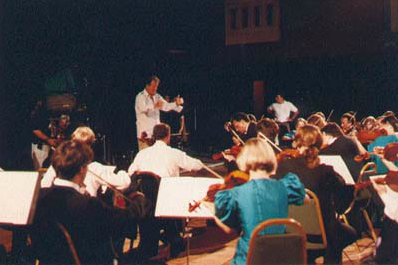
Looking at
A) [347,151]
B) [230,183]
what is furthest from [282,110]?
[230,183]

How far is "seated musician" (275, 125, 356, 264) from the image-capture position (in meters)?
3.15

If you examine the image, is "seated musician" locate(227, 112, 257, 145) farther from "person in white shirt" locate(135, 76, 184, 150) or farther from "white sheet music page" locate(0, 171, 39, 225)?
"white sheet music page" locate(0, 171, 39, 225)

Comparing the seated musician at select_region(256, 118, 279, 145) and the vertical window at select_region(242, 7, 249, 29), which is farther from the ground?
the vertical window at select_region(242, 7, 249, 29)

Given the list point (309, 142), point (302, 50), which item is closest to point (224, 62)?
point (302, 50)

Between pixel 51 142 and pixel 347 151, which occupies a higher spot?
pixel 347 151

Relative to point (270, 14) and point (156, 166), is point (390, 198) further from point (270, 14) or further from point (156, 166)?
point (270, 14)

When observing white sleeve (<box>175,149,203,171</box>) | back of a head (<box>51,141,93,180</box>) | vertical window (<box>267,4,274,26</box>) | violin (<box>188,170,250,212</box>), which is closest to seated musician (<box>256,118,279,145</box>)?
white sleeve (<box>175,149,203,171</box>)

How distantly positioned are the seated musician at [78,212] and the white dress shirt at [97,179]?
2.40 ft

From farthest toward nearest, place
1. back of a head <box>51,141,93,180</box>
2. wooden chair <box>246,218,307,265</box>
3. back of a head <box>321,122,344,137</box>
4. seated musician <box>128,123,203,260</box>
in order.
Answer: back of a head <box>321,122,344,137</box> → seated musician <box>128,123,203,260</box> → back of a head <box>51,141,93,180</box> → wooden chair <box>246,218,307,265</box>

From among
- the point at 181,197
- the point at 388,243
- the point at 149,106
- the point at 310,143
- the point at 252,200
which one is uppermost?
the point at 149,106

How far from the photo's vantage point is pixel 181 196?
2.96 m

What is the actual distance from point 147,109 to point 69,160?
460 cm

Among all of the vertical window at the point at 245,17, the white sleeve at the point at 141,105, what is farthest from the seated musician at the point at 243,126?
Result: the vertical window at the point at 245,17

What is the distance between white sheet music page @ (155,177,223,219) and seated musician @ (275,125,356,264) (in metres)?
0.58
